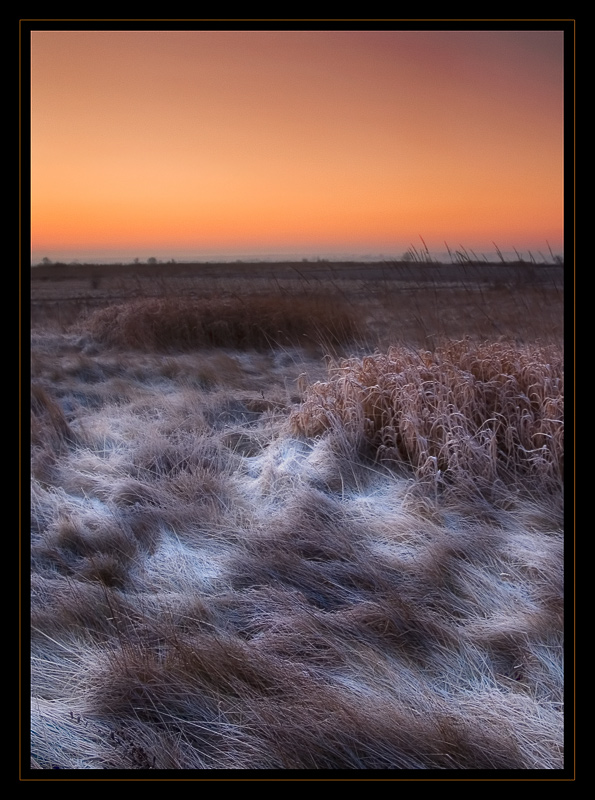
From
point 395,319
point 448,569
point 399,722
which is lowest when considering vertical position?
point 399,722

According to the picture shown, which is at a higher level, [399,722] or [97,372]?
[97,372]

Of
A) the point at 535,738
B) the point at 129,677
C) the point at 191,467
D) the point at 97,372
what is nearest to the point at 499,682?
the point at 535,738

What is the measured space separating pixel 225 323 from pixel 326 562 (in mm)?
6302

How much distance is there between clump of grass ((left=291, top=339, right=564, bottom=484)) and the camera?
3623mm

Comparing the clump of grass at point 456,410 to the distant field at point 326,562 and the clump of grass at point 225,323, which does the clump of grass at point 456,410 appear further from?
the clump of grass at point 225,323

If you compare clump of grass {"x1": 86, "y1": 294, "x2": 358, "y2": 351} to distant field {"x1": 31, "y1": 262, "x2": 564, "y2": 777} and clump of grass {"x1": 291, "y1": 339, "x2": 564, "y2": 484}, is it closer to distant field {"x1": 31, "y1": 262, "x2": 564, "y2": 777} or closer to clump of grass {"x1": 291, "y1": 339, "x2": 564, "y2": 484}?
distant field {"x1": 31, "y1": 262, "x2": 564, "y2": 777}

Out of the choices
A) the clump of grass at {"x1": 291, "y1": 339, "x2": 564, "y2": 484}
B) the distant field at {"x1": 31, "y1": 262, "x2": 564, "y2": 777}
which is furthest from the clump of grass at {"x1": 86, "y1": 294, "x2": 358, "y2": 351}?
the clump of grass at {"x1": 291, "y1": 339, "x2": 564, "y2": 484}

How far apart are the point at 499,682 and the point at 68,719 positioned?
1.35 m

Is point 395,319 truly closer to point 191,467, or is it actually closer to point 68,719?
point 191,467

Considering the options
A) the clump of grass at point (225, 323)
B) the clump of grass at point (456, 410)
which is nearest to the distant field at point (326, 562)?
the clump of grass at point (456, 410)

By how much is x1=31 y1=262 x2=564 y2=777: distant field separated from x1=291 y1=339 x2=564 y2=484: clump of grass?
0.06 feet

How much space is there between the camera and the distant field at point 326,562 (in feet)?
6.15

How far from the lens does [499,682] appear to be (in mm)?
2096

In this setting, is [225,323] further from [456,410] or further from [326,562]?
[326,562]
